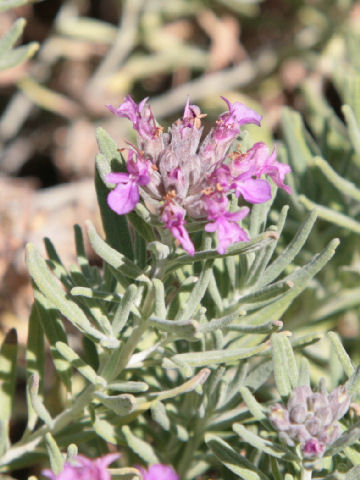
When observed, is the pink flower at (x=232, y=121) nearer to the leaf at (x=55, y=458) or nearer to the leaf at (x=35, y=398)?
the leaf at (x=35, y=398)

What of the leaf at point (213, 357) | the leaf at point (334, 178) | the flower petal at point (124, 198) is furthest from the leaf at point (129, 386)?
the leaf at point (334, 178)

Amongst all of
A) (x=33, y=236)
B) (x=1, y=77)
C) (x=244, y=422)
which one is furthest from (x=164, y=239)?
(x=1, y=77)

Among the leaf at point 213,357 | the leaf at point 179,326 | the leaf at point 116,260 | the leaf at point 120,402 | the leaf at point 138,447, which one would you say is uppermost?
the leaf at point 116,260

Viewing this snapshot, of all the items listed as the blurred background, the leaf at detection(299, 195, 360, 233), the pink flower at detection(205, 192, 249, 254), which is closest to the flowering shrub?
the pink flower at detection(205, 192, 249, 254)

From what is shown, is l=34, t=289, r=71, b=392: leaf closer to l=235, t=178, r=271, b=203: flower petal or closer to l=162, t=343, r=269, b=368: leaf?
l=162, t=343, r=269, b=368: leaf

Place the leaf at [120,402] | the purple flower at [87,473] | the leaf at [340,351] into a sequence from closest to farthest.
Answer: the purple flower at [87,473]
the leaf at [120,402]
the leaf at [340,351]

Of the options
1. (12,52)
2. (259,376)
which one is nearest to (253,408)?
(259,376)

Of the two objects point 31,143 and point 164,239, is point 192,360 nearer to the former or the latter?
point 164,239
